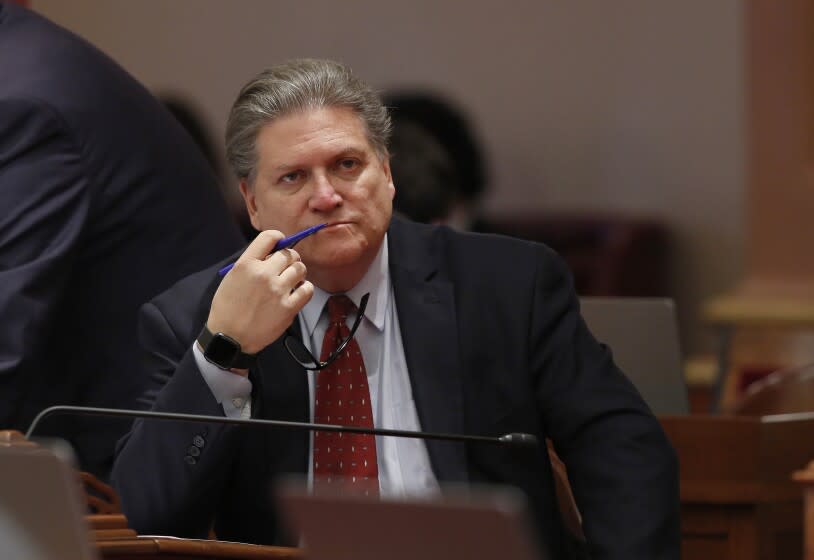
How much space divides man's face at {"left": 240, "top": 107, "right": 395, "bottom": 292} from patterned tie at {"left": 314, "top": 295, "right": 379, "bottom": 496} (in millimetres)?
117

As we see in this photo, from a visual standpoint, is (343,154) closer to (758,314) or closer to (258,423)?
(258,423)

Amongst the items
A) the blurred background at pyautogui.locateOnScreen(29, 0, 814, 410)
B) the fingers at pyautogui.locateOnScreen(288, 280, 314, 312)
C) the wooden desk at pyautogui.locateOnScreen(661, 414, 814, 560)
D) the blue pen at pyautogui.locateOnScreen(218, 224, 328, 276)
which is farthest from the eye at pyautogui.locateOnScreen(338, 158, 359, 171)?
the blurred background at pyautogui.locateOnScreen(29, 0, 814, 410)

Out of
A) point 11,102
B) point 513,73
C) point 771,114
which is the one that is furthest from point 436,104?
point 11,102

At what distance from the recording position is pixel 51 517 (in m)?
1.62

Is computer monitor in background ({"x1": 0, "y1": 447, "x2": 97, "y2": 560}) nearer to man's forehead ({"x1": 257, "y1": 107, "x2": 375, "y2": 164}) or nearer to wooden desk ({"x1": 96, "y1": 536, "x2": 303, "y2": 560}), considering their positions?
wooden desk ({"x1": 96, "y1": 536, "x2": 303, "y2": 560})

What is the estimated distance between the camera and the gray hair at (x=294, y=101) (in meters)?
2.52

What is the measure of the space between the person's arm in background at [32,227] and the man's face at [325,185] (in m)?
0.48

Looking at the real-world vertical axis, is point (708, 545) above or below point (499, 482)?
below

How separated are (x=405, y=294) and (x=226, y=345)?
1.13 feet

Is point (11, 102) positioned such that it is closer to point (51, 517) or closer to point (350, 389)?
point (350, 389)

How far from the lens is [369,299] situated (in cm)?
262

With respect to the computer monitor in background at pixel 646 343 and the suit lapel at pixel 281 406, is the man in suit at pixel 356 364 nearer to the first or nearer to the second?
the suit lapel at pixel 281 406

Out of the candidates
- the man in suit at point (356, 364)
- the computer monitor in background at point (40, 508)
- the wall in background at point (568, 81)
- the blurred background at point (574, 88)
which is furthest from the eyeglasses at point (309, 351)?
the wall in background at point (568, 81)

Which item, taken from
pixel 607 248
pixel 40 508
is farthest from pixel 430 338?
pixel 607 248
